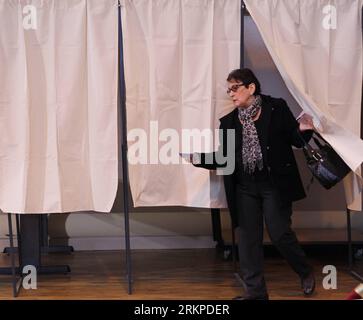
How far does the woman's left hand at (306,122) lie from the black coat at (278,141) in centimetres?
3

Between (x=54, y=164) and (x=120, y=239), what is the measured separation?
1819 millimetres

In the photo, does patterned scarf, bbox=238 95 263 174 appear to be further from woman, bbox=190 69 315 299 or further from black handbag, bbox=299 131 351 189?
black handbag, bbox=299 131 351 189

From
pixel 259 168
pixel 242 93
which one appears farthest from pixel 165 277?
A: pixel 242 93

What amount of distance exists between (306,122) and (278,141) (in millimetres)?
228

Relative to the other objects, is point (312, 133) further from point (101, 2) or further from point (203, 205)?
point (101, 2)

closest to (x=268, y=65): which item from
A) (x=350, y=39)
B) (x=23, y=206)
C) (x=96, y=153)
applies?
(x=350, y=39)

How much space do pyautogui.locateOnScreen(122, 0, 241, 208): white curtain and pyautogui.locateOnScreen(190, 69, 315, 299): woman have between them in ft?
0.91

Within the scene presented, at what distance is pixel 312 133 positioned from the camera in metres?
3.38

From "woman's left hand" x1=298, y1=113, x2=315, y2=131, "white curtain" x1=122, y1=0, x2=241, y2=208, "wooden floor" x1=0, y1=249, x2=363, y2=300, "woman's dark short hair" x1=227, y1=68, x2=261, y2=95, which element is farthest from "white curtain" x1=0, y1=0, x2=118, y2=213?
"woman's left hand" x1=298, y1=113, x2=315, y2=131

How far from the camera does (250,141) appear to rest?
331 cm

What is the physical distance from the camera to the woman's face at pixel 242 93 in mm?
3342

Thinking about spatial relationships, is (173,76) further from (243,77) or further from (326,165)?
(326,165)

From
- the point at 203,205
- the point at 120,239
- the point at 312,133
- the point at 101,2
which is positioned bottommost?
the point at 120,239

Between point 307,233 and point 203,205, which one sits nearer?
point 203,205
